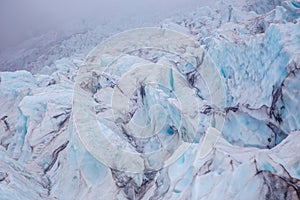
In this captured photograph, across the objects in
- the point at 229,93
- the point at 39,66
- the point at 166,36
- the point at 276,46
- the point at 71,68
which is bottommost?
the point at 39,66

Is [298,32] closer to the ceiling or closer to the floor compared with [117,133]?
closer to the ceiling

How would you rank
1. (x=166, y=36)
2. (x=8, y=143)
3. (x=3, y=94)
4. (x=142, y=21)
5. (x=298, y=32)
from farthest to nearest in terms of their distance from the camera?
1. (x=142, y=21)
2. (x=166, y=36)
3. (x=3, y=94)
4. (x=8, y=143)
5. (x=298, y=32)

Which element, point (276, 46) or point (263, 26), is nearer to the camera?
point (276, 46)

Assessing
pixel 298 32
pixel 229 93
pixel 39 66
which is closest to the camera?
pixel 298 32

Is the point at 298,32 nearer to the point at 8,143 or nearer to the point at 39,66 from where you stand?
the point at 8,143

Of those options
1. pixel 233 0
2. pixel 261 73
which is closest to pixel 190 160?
pixel 261 73

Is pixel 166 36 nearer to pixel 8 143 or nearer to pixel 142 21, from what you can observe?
pixel 8 143
